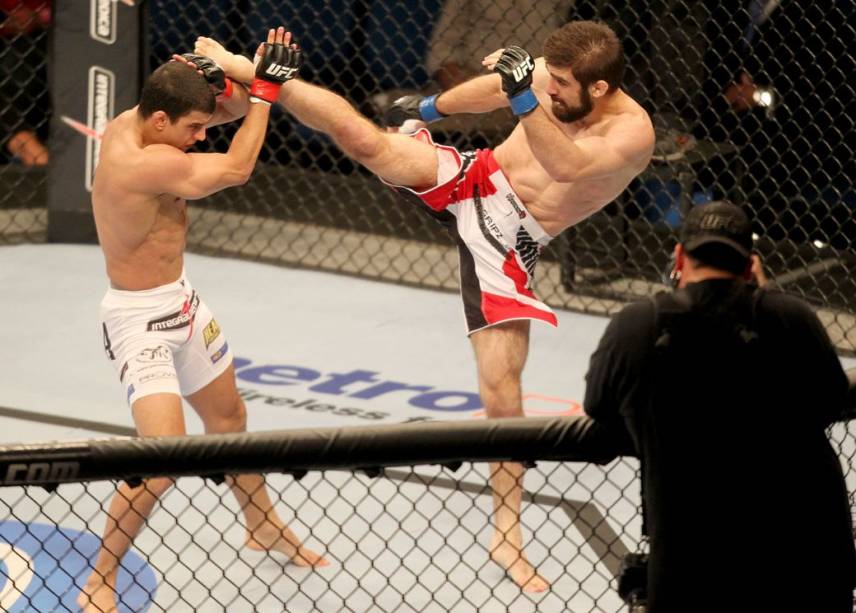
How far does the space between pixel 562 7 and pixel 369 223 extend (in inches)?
58.9

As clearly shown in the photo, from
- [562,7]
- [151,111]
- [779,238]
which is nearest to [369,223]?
[562,7]

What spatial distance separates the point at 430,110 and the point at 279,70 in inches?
34.3

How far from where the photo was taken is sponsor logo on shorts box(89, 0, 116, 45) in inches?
270

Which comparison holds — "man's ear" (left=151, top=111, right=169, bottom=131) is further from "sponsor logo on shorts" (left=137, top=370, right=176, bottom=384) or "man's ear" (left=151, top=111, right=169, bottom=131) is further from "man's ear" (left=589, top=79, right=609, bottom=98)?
"man's ear" (left=589, top=79, right=609, bottom=98)

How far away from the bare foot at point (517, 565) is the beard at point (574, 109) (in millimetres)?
1125

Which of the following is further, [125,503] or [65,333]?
[65,333]

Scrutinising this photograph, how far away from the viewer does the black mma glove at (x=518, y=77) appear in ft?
12.3

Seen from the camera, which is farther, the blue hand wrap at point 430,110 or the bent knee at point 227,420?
the blue hand wrap at point 430,110

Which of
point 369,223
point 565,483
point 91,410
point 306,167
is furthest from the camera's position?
point 306,167

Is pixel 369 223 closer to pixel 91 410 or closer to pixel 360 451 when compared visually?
pixel 91 410

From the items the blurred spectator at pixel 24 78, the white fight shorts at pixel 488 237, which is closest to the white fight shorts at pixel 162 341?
the white fight shorts at pixel 488 237

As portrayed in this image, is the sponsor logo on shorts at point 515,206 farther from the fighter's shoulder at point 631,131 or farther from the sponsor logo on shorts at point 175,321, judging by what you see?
the sponsor logo on shorts at point 175,321

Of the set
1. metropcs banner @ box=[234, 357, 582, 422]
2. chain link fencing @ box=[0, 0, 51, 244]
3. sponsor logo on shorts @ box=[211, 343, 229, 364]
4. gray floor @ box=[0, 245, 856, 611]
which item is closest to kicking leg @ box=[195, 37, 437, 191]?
sponsor logo on shorts @ box=[211, 343, 229, 364]

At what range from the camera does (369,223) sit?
738 centimetres
